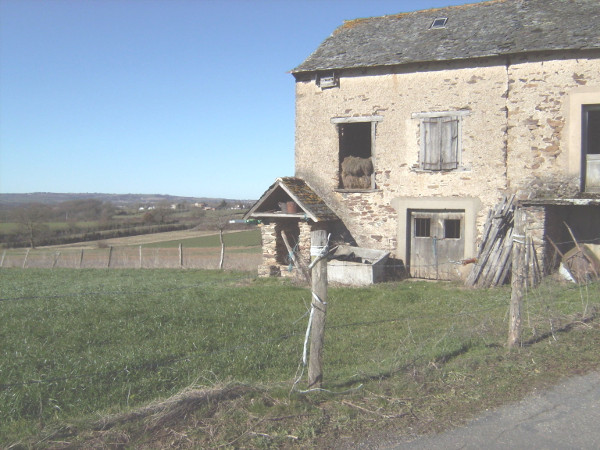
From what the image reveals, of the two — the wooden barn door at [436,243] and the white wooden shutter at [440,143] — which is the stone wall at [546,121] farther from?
the wooden barn door at [436,243]

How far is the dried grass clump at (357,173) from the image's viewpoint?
1581cm

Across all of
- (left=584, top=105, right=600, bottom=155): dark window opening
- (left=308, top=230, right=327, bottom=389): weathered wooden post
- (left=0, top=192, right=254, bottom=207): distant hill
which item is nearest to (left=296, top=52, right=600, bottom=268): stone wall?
(left=584, top=105, right=600, bottom=155): dark window opening

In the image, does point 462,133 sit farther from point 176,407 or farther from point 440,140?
point 176,407

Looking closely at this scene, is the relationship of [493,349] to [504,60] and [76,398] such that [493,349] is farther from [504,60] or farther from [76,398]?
[504,60]

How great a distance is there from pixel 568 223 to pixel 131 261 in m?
21.1

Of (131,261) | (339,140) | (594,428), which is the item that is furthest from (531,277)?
(131,261)

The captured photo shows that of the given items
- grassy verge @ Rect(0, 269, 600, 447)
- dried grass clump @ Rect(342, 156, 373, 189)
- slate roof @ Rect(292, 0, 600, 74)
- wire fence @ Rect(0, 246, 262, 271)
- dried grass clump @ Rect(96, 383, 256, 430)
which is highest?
slate roof @ Rect(292, 0, 600, 74)

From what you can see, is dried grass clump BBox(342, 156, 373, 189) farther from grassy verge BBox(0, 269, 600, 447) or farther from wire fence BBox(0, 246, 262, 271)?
wire fence BBox(0, 246, 262, 271)

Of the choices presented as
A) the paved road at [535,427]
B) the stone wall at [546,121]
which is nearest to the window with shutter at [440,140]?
the stone wall at [546,121]

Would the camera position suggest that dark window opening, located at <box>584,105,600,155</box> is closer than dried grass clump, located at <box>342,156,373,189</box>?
Yes

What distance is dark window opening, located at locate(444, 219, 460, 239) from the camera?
15023 millimetres

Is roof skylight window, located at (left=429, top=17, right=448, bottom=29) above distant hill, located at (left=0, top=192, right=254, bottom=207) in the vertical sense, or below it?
above

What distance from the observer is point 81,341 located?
27.1 feet

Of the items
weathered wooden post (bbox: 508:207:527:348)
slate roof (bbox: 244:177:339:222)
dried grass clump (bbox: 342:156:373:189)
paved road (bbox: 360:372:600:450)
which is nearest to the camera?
paved road (bbox: 360:372:600:450)
